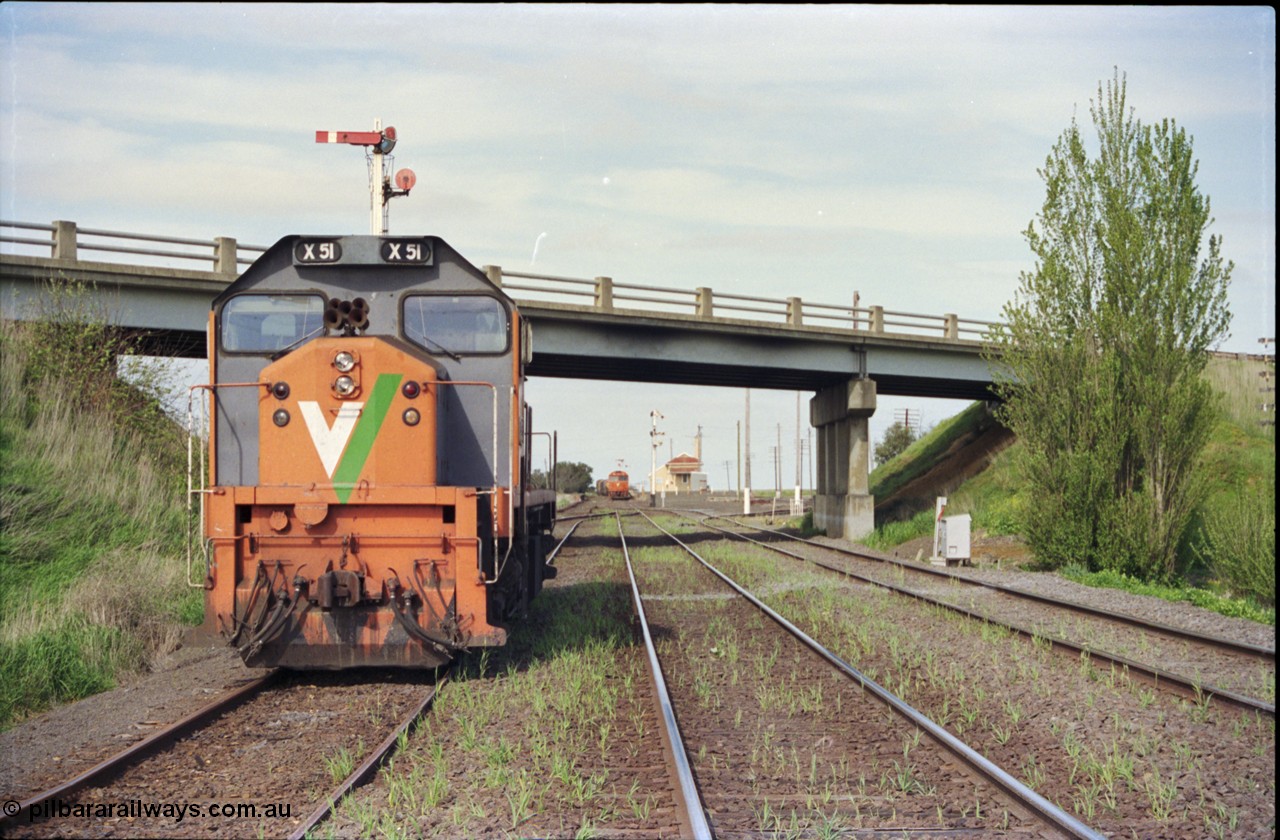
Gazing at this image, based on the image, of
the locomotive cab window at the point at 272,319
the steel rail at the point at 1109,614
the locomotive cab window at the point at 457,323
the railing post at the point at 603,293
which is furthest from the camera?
the railing post at the point at 603,293

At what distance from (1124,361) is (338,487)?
14896mm

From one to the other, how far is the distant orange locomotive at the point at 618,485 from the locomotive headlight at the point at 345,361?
241 feet

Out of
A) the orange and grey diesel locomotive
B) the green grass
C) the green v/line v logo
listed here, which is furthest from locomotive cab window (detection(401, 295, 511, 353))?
the green grass

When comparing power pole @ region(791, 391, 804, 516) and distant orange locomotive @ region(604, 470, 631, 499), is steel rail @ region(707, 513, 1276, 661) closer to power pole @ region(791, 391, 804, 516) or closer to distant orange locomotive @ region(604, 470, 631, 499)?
power pole @ region(791, 391, 804, 516)

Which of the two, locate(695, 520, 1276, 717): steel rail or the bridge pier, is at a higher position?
the bridge pier

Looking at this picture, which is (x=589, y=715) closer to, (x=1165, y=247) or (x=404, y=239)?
(x=404, y=239)

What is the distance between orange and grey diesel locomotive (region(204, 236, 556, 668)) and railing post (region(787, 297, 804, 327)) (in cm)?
2003

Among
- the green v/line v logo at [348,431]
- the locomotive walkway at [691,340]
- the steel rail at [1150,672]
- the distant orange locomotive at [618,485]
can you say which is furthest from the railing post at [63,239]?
the distant orange locomotive at [618,485]

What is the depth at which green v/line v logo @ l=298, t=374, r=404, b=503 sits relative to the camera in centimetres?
815

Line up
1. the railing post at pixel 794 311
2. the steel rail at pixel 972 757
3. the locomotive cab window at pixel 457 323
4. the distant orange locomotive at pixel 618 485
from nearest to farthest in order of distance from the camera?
1. the steel rail at pixel 972 757
2. the locomotive cab window at pixel 457 323
3. the railing post at pixel 794 311
4. the distant orange locomotive at pixel 618 485

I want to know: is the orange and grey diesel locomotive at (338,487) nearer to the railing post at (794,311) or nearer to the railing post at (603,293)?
the railing post at (603,293)

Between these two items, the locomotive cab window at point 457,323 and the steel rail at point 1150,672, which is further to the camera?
the locomotive cab window at point 457,323

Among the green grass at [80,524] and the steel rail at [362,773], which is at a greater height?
the green grass at [80,524]

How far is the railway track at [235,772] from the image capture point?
5.00 meters
